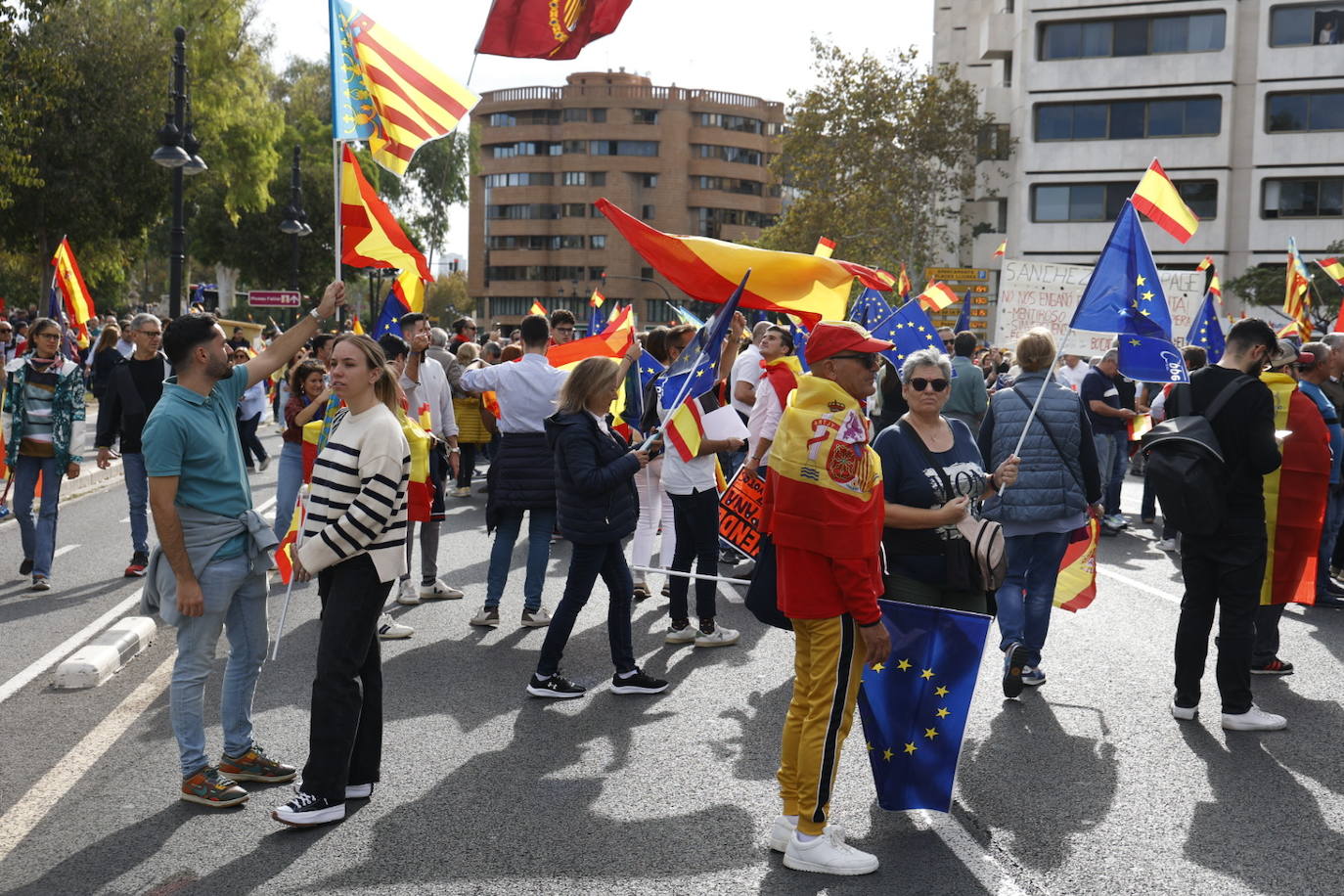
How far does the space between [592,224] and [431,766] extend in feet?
341

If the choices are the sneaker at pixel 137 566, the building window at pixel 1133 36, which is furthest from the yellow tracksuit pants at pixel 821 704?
the building window at pixel 1133 36

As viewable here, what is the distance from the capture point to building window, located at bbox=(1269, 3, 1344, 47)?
49.6 m

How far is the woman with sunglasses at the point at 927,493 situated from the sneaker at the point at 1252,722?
1.72 meters

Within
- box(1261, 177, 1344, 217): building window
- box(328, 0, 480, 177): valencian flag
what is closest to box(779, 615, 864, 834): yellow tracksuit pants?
box(328, 0, 480, 177): valencian flag

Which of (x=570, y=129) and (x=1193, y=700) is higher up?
(x=570, y=129)

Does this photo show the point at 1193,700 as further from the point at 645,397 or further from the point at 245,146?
the point at 245,146

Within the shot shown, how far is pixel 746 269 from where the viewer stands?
7.68 meters

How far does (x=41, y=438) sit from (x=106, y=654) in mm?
3382

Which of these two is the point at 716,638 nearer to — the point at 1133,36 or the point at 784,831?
the point at 784,831

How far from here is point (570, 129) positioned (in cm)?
10900

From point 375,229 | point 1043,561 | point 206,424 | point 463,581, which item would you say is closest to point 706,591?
point 1043,561

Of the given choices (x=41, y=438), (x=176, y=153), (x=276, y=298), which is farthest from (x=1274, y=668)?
(x=276, y=298)

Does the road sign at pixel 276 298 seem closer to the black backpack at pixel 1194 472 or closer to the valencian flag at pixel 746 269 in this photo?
the valencian flag at pixel 746 269

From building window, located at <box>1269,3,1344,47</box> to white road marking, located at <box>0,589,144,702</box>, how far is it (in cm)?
5120
